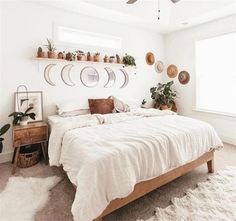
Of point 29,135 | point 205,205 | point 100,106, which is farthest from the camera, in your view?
point 100,106

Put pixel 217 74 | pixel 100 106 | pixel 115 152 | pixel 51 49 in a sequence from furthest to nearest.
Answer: pixel 217 74 < pixel 100 106 < pixel 51 49 < pixel 115 152

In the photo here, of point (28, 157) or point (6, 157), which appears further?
point (6, 157)

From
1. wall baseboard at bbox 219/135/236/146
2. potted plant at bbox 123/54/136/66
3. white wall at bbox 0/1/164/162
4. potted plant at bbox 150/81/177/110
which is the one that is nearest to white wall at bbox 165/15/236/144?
wall baseboard at bbox 219/135/236/146

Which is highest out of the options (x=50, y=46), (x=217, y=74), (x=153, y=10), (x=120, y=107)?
(x=153, y=10)

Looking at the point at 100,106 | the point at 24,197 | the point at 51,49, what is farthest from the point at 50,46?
the point at 24,197

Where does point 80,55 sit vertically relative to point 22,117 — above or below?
above

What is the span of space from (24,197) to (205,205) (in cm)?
194

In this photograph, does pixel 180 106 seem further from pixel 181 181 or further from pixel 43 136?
pixel 43 136

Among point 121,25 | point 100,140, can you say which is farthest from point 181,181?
point 121,25

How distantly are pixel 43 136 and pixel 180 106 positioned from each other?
334cm

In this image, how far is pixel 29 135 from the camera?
2.69m

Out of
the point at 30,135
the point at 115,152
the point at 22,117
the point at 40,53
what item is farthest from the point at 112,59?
the point at 115,152

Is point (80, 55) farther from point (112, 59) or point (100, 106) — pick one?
point (100, 106)

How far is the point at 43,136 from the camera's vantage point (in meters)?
2.81
